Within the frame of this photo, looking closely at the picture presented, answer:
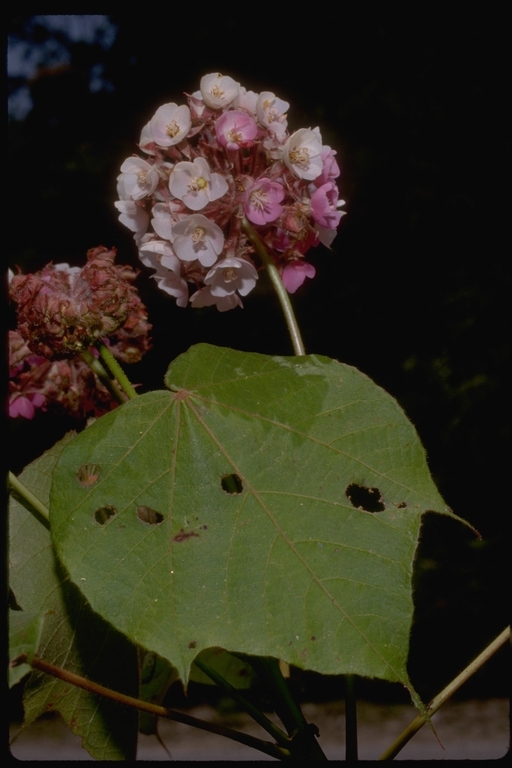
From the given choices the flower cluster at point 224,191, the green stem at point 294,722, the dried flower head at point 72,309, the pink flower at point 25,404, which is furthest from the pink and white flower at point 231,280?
the green stem at point 294,722

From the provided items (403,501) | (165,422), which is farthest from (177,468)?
(403,501)

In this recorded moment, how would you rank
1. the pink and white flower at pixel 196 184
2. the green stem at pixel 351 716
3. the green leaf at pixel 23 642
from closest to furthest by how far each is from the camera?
the green leaf at pixel 23 642 < the green stem at pixel 351 716 < the pink and white flower at pixel 196 184

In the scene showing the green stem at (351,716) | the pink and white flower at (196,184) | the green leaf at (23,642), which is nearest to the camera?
the green leaf at (23,642)

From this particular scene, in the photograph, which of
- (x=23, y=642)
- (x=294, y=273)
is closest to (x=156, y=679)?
(x=23, y=642)

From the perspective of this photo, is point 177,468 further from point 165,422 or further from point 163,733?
point 163,733

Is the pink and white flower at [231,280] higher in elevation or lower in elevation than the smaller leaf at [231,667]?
higher

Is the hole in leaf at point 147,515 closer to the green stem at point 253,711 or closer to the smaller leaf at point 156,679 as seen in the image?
the green stem at point 253,711
